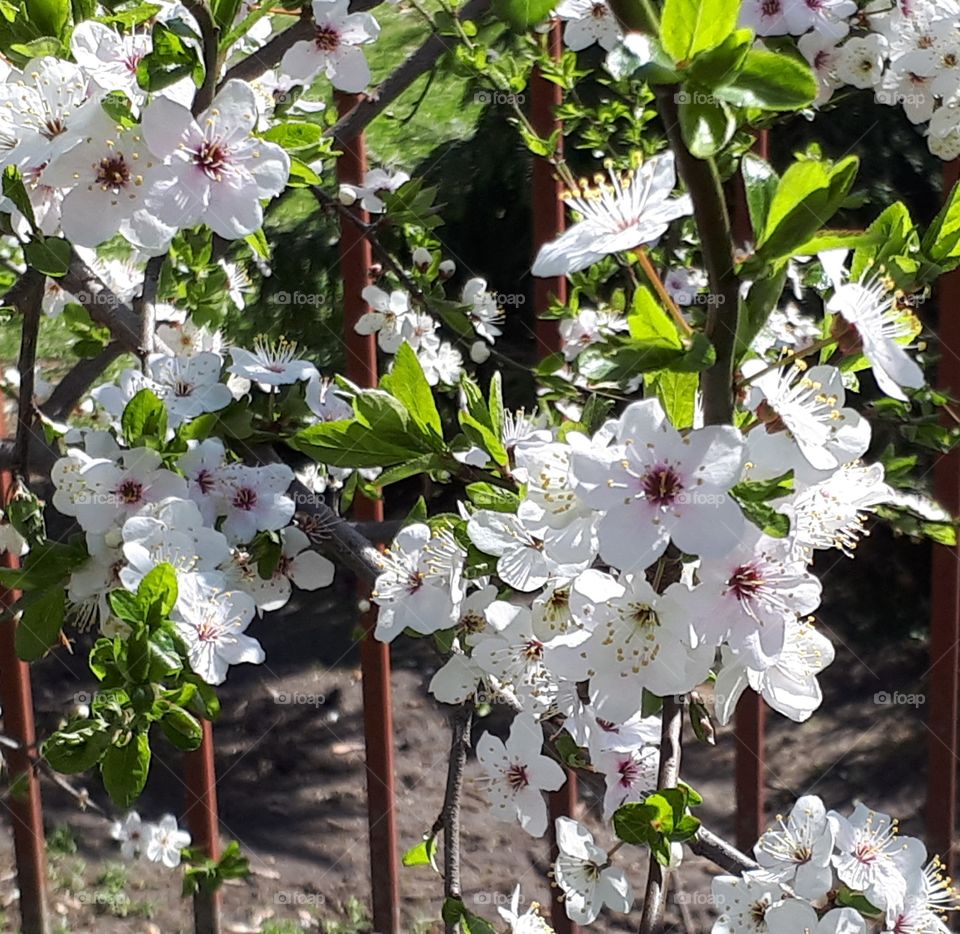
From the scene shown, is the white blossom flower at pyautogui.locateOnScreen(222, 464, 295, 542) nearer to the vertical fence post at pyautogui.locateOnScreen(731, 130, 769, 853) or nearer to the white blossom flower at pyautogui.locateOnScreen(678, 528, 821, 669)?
the white blossom flower at pyautogui.locateOnScreen(678, 528, 821, 669)

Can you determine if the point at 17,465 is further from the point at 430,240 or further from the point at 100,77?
→ the point at 430,240

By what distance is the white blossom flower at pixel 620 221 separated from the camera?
78 centimetres

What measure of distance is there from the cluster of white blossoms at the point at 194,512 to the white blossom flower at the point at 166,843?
3.41 feet

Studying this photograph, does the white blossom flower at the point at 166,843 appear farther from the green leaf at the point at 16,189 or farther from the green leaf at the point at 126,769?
the green leaf at the point at 16,189

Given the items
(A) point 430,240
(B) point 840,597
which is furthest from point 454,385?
(B) point 840,597

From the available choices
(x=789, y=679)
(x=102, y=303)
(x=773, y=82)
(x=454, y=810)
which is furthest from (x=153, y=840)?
(x=773, y=82)

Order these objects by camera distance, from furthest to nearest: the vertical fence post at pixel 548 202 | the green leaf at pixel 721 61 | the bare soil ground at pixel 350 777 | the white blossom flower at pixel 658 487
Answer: the bare soil ground at pixel 350 777, the vertical fence post at pixel 548 202, the white blossom flower at pixel 658 487, the green leaf at pixel 721 61

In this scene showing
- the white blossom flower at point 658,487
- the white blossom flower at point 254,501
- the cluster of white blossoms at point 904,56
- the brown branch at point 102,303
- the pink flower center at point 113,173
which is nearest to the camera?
the white blossom flower at point 658,487

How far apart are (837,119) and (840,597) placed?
1291 millimetres

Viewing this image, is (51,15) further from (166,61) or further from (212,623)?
(212,623)

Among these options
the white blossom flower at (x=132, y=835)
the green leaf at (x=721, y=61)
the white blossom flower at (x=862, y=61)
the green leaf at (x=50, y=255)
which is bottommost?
the white blossom flower at (x=132, y=835)

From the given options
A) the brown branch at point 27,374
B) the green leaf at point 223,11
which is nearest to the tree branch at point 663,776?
the green leaf at point 223,11

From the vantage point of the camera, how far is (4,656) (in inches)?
90.7

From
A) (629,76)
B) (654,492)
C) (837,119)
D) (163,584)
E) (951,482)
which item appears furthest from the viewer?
(837,119)
